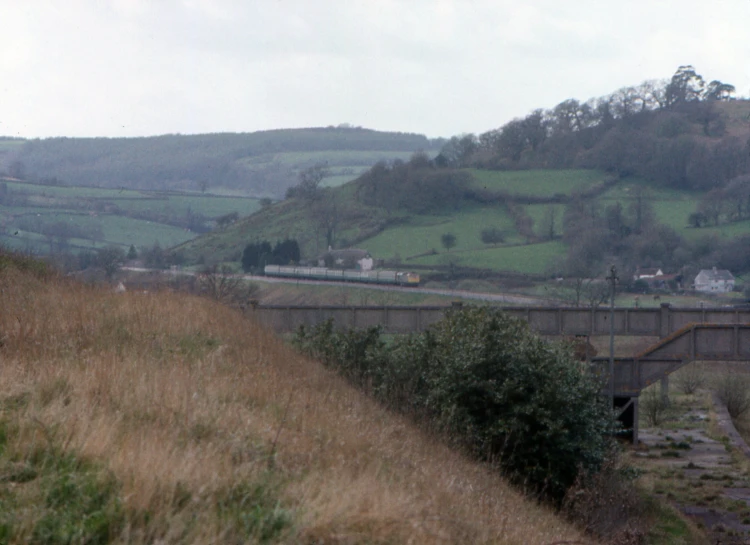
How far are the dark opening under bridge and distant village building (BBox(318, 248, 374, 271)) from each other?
2278cm

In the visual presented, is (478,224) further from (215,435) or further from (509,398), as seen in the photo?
(215,435)

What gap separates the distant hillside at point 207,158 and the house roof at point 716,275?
41.1 metres

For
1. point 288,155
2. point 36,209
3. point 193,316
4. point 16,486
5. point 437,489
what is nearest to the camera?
point 16,486

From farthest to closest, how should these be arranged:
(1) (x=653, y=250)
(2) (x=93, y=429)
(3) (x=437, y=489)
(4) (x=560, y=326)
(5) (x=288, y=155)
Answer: (5) (x=288, y=155) < (1) (x=653, y=250) < (4) (x=560, y=326) < (3) (x=437, y=489) < (2) (x=93, y=429)

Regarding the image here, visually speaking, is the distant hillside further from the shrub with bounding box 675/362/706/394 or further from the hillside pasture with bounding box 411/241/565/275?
the shrub with bounding box 675/362/706/394

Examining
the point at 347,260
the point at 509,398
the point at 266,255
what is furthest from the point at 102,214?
the point at 509,398

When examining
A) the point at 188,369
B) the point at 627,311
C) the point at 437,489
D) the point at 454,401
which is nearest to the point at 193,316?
the point at 188,369

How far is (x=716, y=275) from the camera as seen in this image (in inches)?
2653

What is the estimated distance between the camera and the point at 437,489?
8.43m

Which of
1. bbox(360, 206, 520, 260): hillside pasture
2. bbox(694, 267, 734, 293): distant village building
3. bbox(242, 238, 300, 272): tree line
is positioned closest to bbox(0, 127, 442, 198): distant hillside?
bbox(242, 238, 300, 272): tree line

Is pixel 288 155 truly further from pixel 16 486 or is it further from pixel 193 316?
pixel 16 486

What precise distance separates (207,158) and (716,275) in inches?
2181

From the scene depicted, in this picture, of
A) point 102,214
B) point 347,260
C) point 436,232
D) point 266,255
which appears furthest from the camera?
point 436,232

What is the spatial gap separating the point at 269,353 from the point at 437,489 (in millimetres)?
5682
